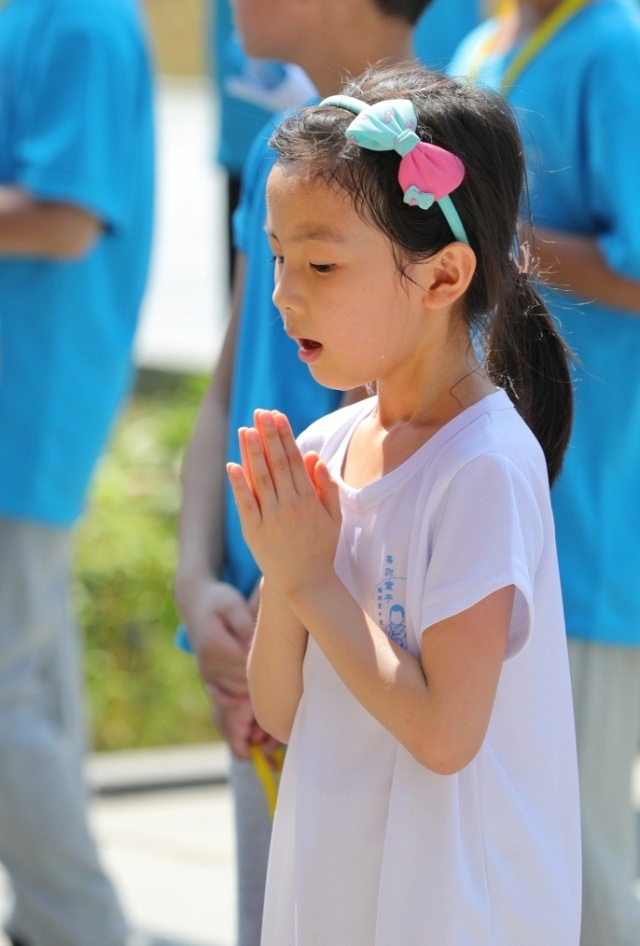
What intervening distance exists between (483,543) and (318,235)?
0.37 meters

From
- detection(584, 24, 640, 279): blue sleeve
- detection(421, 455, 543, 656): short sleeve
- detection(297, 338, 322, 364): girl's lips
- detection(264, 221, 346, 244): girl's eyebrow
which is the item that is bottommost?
detection(421, 455, 543, 656): short sleeve

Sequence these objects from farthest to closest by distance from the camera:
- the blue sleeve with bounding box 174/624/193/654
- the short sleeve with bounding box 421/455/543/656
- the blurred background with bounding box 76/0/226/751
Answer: the blurred background with bounding box 76/0/226/751 → the blue sleeve with bounding box 174/624/193/654 → the short sleeve with bounding box 421/455/543/656

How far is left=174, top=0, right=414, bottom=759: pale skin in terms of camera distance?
2109mm

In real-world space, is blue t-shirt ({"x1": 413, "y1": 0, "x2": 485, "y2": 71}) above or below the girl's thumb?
above

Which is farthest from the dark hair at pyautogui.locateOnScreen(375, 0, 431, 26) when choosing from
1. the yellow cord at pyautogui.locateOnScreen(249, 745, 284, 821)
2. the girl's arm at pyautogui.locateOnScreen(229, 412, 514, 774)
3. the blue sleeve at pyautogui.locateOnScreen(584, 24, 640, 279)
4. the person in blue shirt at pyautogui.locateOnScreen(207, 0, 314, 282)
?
the yellow cord at pyautogui.locateOnScreen(249, 745, 284, 821)

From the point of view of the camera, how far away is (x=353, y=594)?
5.51ft

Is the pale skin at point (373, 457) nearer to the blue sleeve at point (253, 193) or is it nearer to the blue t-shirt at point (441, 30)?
the blue sleeve at point (253, 193)

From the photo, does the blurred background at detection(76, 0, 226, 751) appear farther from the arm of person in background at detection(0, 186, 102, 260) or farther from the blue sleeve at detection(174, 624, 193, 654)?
the blue sleeve at detection(174, 624, 193, 654)

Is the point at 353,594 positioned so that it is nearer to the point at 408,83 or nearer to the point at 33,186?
the point at 408,83

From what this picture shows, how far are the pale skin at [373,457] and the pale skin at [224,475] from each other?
392 millimetres

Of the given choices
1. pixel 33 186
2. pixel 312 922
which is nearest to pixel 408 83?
pixel 312 922

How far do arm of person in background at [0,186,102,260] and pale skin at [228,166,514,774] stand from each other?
1408 mm

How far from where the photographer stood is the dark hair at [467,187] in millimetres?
1593

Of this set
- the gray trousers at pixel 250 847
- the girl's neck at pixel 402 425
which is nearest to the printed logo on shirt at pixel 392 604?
the girl's neck at pixel 402 425
